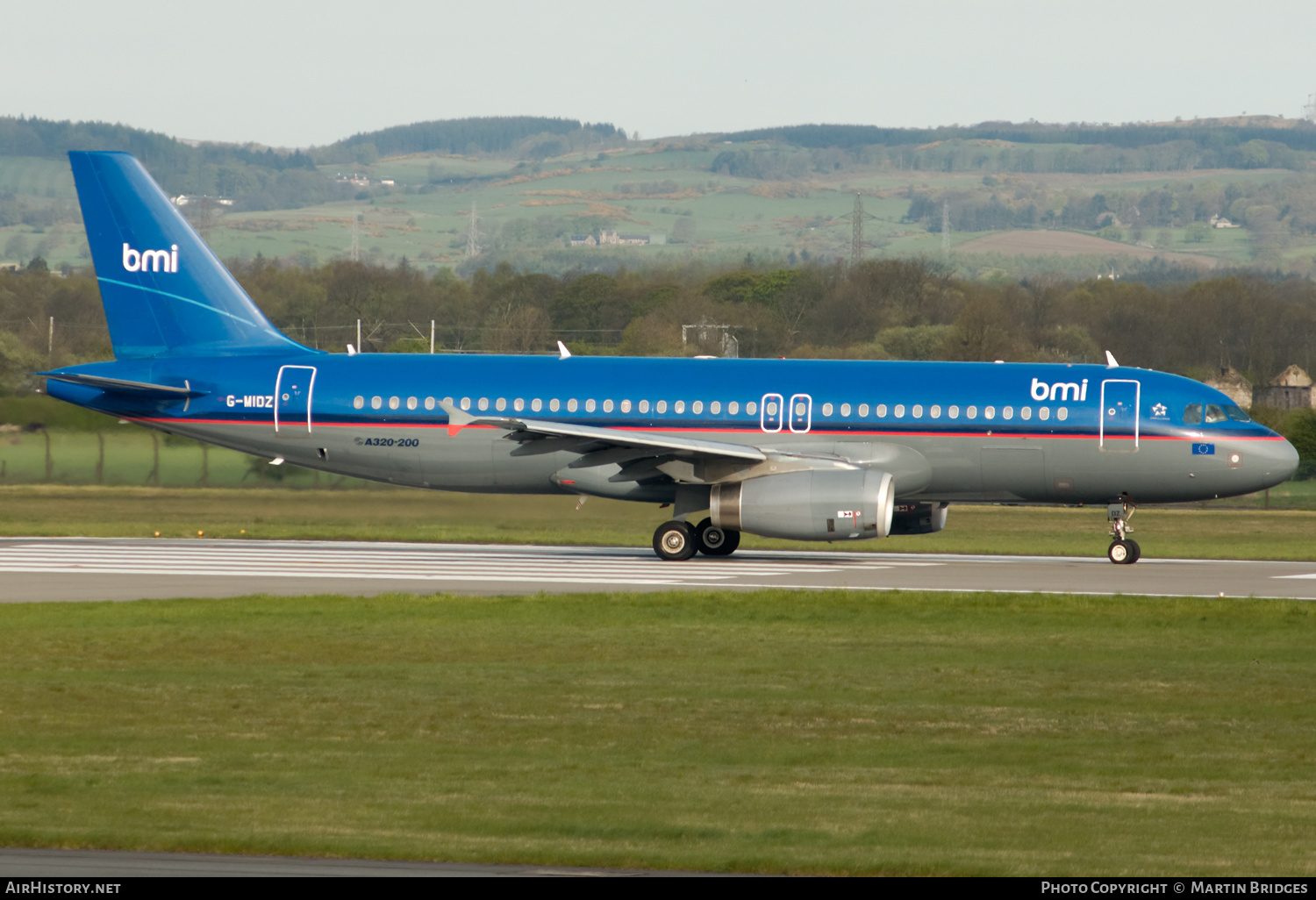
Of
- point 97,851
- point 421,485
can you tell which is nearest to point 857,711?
point 97,851

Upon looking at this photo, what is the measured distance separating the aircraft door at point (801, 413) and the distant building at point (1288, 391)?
78.2 metres

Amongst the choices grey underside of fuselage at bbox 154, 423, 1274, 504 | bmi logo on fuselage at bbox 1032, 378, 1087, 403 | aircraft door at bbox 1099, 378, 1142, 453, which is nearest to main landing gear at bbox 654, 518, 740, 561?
grey underside of fuselage at bbox 154, 423, 1274, 504

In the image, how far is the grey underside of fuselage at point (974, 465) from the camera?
1157 inches

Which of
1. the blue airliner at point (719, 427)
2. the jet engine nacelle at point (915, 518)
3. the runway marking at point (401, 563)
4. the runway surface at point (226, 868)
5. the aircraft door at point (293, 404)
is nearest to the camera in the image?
the runway surface at point (226, 868)

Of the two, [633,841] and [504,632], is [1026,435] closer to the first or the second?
[504,632]

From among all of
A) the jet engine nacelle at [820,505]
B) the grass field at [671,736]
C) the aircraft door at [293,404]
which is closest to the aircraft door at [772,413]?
the jet engine nacelle at [820,505]

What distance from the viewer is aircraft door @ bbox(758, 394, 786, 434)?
29.7 meters

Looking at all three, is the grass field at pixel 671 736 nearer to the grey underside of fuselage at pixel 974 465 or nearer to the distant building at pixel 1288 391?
the grey underside of fuselage at pixel 974 465

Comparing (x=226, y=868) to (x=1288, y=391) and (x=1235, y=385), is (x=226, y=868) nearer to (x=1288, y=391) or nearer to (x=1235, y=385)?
(x=1235, y=385)

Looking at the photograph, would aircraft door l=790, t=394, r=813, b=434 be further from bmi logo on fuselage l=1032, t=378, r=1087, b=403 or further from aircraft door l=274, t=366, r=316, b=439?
aircraft door l=274, t=366, r=316, b=439

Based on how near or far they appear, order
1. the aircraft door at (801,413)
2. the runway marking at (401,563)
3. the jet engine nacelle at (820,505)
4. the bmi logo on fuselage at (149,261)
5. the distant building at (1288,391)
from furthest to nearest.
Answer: the distant building at (1288,391) < the bmi logo on fuselage at (149,261) < the aircraft door at (801,413) < the jet engine nacelle at (820,505) < the runway marking at (401,563)

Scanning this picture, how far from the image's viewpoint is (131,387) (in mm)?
31234

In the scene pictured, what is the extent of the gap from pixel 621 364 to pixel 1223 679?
54.7 feet

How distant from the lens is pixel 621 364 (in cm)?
3094
